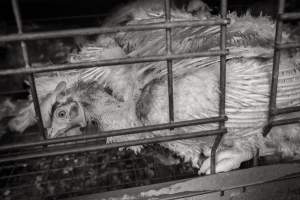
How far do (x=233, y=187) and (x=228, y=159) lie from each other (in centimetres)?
11

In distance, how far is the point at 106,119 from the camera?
3.89ft

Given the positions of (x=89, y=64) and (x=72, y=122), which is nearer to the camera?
(x=89, y=64)

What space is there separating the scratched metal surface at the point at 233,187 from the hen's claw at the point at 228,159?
8cm

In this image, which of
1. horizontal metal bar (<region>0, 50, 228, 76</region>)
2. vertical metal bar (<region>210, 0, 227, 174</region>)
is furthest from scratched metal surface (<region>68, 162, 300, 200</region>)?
horizontal metal bar (<region>0, 50, 228, 76</region>)

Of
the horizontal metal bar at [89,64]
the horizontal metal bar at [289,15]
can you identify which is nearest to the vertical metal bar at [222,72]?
the horizontal metal bar at [89,64]

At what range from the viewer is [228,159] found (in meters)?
1.01

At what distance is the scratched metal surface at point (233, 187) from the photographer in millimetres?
890

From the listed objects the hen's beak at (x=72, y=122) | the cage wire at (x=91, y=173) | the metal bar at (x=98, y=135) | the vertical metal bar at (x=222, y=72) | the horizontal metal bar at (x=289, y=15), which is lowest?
the cage wire at (x=91, y=173)

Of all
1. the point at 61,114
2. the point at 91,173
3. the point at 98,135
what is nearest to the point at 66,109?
the point at 61,114

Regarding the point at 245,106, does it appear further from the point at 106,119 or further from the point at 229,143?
the point at 106,119

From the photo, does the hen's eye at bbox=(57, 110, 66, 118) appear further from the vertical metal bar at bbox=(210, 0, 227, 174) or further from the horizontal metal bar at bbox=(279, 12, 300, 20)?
the horizontal metal bar at bbox=(279, 12, 300, 20)

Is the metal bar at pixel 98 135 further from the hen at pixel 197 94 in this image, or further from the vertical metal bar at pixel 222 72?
the hen at pixel 197 94

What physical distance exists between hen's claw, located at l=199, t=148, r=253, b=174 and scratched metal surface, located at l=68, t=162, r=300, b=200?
0.08m

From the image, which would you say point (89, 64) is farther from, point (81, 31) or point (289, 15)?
point (289, 15)
